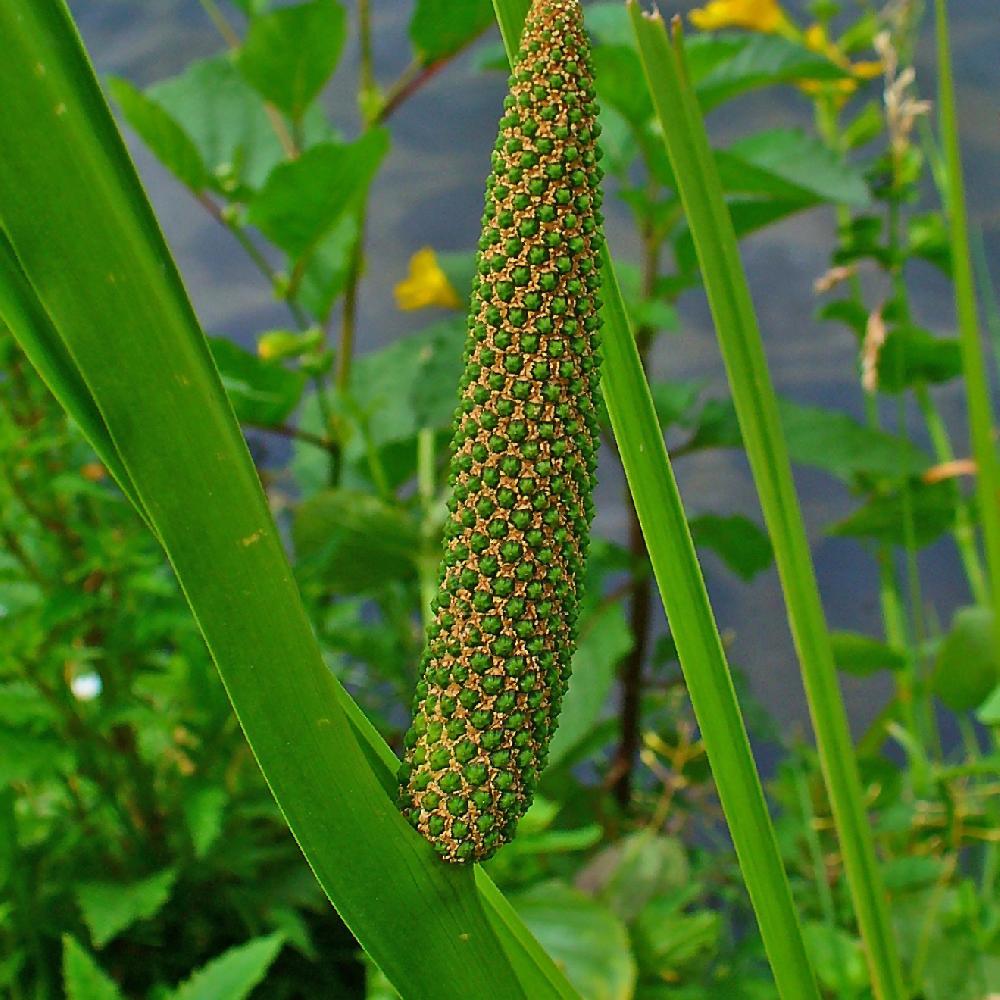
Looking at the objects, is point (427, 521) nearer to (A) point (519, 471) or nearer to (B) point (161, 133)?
(B) point (161, 133)

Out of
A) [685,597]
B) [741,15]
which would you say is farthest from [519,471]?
[741,15]

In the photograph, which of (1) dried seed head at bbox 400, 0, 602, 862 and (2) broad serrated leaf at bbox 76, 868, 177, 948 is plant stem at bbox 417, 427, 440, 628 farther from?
(1) dried seed head at bbox 400, 0, 602, 862

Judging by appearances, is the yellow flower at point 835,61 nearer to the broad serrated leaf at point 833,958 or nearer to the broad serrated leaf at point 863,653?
the broad serrated leaf at point 863,653

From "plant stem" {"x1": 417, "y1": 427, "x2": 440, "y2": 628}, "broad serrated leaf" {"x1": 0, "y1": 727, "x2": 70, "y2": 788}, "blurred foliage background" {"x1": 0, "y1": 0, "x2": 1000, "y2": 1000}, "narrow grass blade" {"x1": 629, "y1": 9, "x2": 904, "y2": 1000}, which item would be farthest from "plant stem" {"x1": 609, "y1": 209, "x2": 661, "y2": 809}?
"narrow grass blade" {"x1": 629, "y1": 9, "x2": 904, "y2": 1000}

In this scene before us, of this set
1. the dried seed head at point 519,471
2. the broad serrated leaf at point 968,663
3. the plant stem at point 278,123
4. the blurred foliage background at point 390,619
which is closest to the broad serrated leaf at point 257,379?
the blurred foliage background at point 390,619

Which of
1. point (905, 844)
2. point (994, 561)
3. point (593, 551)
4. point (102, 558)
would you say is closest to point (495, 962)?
point (994, 561)

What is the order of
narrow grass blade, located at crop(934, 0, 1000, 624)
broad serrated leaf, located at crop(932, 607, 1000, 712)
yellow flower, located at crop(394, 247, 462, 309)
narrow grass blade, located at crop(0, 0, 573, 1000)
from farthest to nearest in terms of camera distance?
yellow flower, located at crop(394, 247, 462, 309)
broad serrated leaf, located at crop(932, 607, 1000, 712)
narrow grass blade, located at crop(934, 0, 1000, 624)
narrow grass blade, located at crop(0, 0, 573, 1000)
